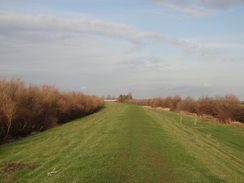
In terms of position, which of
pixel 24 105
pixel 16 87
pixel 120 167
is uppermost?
pixel 16 87

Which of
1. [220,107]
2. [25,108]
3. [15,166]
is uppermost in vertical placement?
[220,107]

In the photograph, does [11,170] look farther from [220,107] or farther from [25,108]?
[220,107]

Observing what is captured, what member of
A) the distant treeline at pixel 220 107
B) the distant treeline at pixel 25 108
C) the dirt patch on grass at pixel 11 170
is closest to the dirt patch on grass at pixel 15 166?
the dirt patch on grass at pixel 11 170

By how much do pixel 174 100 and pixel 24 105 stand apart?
77.6m

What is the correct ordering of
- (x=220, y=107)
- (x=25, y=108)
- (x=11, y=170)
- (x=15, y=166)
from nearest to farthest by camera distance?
(x=11, y=170) → (x=15, y=166) → (x=25, y=108) → (x=220, y=107)

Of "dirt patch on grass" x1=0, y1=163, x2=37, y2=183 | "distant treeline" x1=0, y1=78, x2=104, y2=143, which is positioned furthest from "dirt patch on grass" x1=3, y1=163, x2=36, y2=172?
"distant treeline" x1=0, y1=78, x2=104, y2=143

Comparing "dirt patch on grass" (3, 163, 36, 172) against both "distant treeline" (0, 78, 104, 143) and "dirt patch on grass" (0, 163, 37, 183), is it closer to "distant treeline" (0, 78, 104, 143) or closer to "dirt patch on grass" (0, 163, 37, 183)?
"dirt patch on grass" (0, 163, 37, 183)

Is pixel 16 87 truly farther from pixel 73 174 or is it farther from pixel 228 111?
pixel 228 111

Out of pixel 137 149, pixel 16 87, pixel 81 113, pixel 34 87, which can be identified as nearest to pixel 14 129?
pixel 16 87

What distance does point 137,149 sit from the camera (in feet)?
40.2

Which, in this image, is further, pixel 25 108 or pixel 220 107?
pixel 220 107

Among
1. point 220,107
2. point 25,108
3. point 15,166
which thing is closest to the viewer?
point 15,166

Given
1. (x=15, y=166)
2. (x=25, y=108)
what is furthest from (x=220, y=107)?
(x=15, y=166)

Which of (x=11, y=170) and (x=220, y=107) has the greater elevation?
(x=220, y=107)
